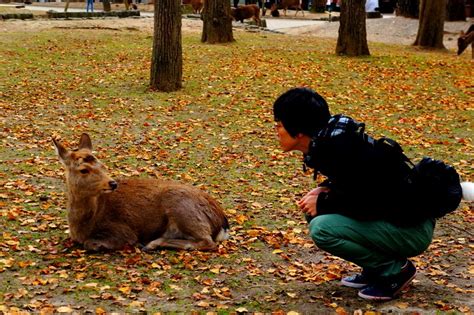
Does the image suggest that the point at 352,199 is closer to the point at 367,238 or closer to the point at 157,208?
the point at 367,238

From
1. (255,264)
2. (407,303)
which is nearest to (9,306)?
(255,264)

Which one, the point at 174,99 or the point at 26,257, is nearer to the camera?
the point at 26,257

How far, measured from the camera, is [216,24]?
1977cm

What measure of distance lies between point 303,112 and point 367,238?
82 cm

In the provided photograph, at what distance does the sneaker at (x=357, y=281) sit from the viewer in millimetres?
4660

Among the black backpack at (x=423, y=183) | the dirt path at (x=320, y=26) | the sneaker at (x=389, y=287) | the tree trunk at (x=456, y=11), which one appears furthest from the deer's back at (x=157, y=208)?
the tree trunk at (x=456, y=11)

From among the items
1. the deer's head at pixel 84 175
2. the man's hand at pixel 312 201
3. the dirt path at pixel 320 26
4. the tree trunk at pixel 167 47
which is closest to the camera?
the man's hand at pixel 312 201

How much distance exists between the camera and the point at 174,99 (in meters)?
12.6

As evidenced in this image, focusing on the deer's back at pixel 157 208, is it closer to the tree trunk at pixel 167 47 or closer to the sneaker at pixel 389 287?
the sneaker at pixel 389 287

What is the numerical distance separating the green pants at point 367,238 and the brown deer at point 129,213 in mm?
1530

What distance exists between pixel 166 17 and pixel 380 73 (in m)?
4.96

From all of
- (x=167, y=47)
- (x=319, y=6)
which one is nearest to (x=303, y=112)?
(x=167, y=47)

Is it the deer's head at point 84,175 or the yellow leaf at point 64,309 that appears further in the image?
the deer's head at point 84,175

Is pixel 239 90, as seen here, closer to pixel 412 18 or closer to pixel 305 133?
pixel 305 133
